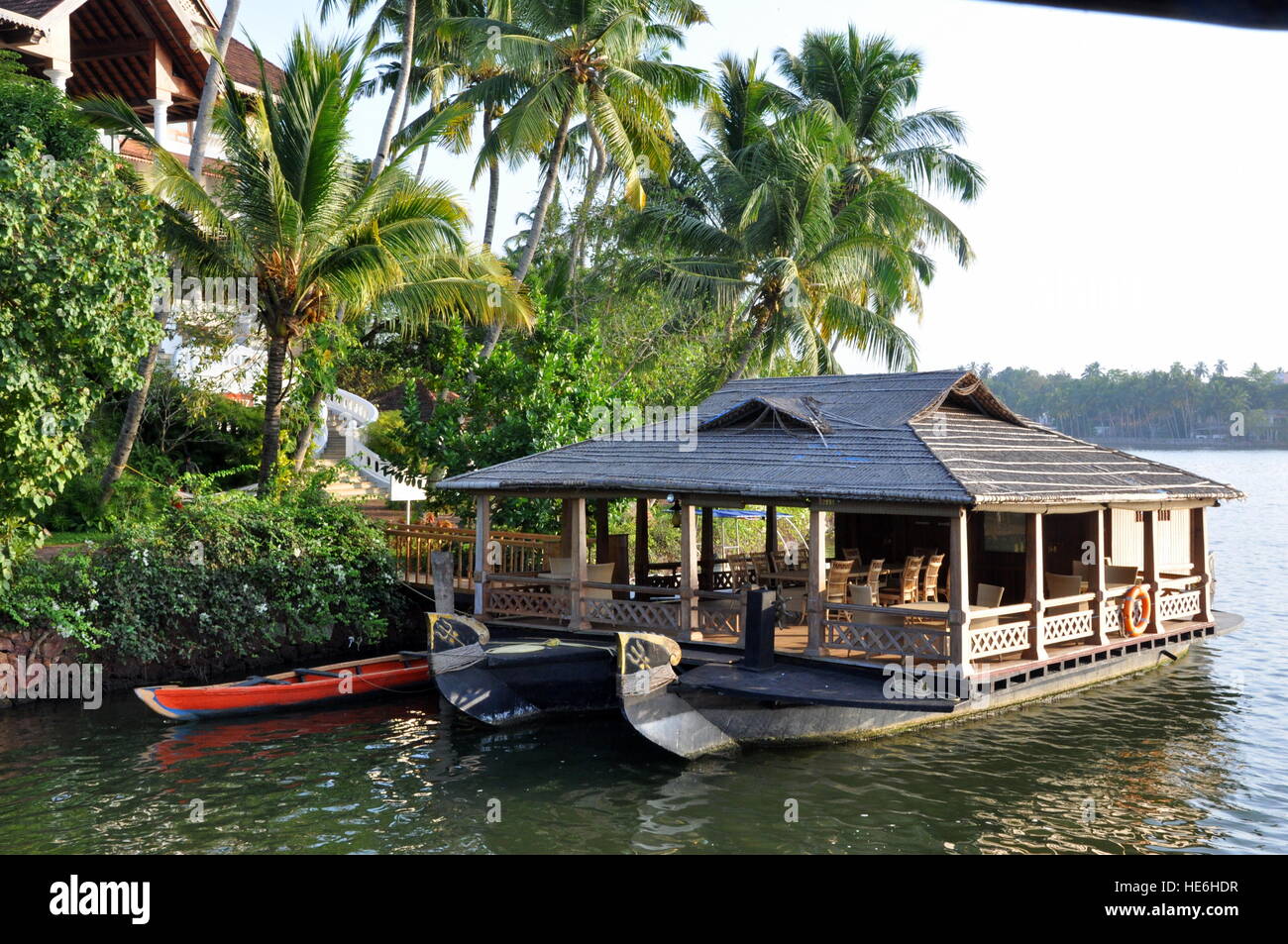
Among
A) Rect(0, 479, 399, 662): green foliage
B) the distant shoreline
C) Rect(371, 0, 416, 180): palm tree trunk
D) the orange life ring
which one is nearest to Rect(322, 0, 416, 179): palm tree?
Rect(371, 0, 416, 180): palm tree trunk

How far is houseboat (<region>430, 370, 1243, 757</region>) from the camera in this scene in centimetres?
1306

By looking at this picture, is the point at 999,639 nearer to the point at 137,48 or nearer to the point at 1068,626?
the point at 1068,626

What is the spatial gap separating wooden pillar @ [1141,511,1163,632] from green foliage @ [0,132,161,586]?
15.1 meters

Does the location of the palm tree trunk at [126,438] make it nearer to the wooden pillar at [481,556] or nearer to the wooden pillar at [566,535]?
the wooden pillar at [481,556]

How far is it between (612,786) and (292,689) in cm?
547

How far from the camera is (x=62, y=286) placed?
13938mm

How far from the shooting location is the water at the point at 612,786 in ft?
35.7

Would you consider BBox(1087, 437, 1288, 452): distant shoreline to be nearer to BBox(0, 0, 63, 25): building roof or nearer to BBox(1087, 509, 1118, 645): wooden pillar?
BBox(1087, 509, 1118, 645): wooden pillar

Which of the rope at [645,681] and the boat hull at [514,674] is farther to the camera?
the boat hull at [514,674]

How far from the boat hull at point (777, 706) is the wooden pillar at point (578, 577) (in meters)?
2.64

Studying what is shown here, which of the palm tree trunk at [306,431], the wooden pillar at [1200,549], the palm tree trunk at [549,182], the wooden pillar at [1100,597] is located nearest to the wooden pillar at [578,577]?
the wooden pillar at [1100,597]

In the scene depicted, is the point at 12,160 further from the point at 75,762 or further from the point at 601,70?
the point at 601,70

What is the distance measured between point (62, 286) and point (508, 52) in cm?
1178
